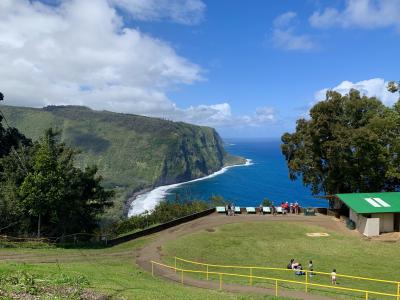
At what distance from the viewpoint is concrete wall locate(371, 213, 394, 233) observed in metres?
36.4

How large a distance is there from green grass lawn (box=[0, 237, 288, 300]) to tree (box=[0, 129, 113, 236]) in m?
4.26

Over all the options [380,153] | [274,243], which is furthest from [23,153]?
[380,153]

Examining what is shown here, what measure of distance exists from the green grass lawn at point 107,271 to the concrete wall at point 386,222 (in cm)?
2035

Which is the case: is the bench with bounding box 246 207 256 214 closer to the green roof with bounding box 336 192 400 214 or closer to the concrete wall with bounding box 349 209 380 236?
the green roof with bounding box 336 192 400 214

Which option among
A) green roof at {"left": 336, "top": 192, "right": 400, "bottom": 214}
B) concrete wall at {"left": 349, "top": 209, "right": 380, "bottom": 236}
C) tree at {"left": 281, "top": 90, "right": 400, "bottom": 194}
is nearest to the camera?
concrete wall at {"left": 349, "top": 209, "right": 380, "bottom": 236}

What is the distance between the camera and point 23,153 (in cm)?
3900

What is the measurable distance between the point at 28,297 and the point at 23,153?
89.1 feet

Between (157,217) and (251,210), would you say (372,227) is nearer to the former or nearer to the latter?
(251,210)

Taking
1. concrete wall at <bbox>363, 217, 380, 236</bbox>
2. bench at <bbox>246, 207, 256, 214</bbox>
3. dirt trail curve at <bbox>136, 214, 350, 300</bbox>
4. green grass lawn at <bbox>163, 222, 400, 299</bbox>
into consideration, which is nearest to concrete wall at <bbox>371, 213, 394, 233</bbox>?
concrete wall at <bbox>363, 217, 380, 236</bbox>

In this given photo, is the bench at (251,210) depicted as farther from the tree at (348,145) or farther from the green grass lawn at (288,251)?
the tree at (348,145)

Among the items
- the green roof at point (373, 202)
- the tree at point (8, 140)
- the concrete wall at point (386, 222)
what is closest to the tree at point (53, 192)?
the tree at point (8, 140)

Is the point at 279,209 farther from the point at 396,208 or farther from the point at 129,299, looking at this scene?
the point at 129,299

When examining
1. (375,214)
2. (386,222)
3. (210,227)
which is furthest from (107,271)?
(386,222)

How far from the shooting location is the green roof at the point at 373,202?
36094mm
